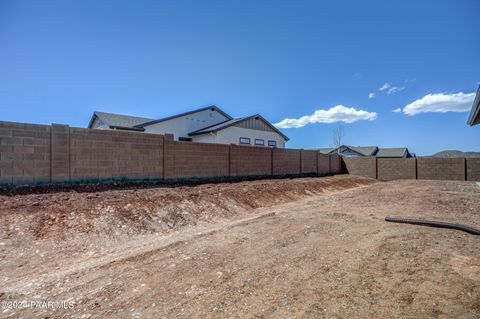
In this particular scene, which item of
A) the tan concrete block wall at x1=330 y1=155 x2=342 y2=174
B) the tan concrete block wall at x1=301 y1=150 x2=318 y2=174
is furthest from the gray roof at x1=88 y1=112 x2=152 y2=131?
the tan concrete block wall at x1=330 y1=155 x2=342 y2=174

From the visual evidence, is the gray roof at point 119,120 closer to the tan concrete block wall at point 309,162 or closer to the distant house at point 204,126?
the distant house at point 204,126

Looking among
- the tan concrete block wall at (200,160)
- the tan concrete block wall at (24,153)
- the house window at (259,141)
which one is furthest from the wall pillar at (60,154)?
the house window at (259,141)

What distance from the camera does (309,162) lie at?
19.0m

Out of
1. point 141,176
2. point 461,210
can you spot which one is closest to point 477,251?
point 461,210

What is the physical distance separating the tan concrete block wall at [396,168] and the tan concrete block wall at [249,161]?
11.3 meters

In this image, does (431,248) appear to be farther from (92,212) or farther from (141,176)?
(141,176)

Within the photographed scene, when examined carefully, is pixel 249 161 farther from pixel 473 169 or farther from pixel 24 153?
pixel 473 169

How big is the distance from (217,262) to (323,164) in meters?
18.2

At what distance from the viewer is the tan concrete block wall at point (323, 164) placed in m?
20.2

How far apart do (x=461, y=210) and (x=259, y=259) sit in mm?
6896

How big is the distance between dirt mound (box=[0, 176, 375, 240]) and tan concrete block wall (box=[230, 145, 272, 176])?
2.98 metres

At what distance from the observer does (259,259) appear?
4012 millimetres

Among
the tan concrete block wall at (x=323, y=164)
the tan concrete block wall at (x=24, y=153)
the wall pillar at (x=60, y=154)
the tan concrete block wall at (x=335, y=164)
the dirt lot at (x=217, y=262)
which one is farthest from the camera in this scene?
the tan concrete block wall at (x=335, y=164)

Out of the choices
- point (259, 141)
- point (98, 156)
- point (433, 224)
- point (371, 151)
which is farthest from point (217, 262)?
point (371, 151)
